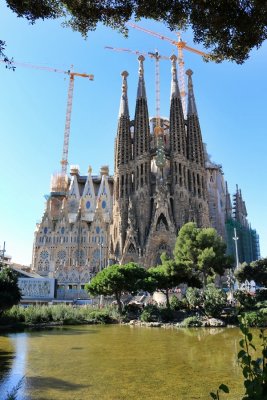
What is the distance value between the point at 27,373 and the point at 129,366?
116 inches

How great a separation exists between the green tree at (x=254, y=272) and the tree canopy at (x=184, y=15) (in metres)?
29.2

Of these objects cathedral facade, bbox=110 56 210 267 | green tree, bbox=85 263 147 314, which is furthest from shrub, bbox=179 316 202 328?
cathedral facade, bbox=110 56 210 267

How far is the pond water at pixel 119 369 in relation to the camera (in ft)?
27.0

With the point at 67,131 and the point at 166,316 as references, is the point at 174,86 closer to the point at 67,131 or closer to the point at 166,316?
the point at 67,131

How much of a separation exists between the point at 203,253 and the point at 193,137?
112ft

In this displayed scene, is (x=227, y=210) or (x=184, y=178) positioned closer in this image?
(x=184, y=178)

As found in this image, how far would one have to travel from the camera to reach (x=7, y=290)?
23703 millimetres

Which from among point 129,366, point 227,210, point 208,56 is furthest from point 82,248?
point 208,56

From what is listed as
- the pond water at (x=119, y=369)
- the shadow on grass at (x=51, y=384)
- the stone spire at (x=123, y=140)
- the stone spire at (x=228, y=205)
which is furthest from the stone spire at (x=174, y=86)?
the shadow on grass at (x=51, y=384)

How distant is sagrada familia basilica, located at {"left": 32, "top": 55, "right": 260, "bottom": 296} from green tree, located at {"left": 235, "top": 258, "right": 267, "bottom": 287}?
19.7 meters

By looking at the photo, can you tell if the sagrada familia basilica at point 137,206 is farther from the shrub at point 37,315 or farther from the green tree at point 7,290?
the green tree at point 7,290

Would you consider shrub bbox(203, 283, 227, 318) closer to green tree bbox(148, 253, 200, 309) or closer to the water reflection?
green tree bbox(148, 253, 200, 309)

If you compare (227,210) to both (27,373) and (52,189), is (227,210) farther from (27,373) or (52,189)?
(27,373)

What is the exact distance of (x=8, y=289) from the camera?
23797 mm
